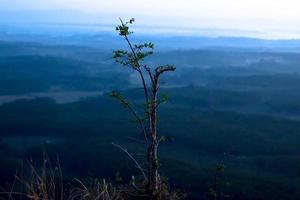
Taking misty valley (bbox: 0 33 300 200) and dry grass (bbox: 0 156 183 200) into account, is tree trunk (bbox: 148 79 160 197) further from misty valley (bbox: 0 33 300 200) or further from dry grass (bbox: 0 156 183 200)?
misty valley (bbox: 0 33 300 200)

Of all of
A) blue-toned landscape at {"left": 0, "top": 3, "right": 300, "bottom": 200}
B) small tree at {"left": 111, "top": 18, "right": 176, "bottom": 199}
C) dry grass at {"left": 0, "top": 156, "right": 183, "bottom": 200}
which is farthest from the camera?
blue-toned landscape at {"left": 0, "top": 3, "right": 300, "bottom": 200}

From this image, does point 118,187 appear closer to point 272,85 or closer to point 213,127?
point 213,127

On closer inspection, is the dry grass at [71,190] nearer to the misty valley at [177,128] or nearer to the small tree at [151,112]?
the small tree at [151,112]

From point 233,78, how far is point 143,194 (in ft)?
322

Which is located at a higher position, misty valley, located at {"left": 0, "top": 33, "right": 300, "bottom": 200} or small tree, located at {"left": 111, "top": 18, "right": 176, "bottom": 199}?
small tree, located at {"left": 111, "top": 18, "right": 176, "bottom": 199}

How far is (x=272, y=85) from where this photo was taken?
304 ft

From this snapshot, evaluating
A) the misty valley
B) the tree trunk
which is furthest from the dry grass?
the misty valley

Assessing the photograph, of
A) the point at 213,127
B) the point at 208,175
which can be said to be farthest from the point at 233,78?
the point at 208,175

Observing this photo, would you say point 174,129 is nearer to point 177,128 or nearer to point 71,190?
point 177,128

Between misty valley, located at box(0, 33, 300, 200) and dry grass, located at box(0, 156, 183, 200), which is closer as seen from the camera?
dry grass, located at box(0, 156, 183, 200)

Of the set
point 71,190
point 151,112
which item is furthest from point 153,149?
point 71,190

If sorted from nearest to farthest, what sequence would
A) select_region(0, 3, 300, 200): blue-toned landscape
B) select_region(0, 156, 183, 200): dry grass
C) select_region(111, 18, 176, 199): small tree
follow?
select_region(0, 156, 183, 200): dry grass, select_region(111, 18, 176, 199): small tree, select_region(0, 3, 300, 200): blue-toned landscape

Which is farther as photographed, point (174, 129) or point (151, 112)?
point (174, 129)

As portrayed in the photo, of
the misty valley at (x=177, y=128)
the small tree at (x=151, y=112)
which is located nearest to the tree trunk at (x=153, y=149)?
the small tree at (x=151, y=112)
